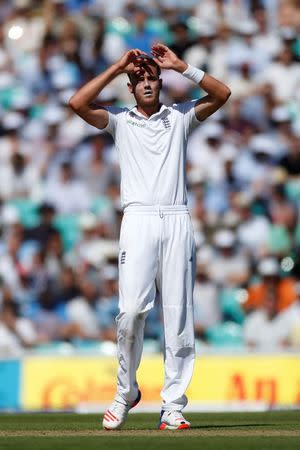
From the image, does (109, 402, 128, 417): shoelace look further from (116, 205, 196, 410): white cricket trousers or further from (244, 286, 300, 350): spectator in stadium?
(244, 286, 300, 350): spectator in stadium

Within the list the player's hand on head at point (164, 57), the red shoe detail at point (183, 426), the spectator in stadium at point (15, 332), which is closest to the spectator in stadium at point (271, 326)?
the spectator in stadium at point (15, 332)

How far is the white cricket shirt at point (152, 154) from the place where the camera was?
19.2ft

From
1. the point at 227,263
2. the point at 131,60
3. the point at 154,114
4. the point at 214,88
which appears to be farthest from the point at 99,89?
the point at 227,263

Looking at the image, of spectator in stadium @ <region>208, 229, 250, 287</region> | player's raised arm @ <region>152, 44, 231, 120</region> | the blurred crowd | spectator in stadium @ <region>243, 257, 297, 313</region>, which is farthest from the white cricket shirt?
spectator in stadium @ <region>208, 229, 250, 287</region>

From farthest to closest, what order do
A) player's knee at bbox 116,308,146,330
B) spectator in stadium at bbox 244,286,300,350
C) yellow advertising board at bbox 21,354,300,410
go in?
spectator in stadium at bbox 244,286,300,350, yellow advertising board at bbox 21,354,300,410, player's knee at bbox 116,308,146,330

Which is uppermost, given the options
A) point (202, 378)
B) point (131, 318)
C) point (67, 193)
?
point (67, 193)

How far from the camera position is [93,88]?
5.86m

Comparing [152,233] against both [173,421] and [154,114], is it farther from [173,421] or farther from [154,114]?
[173,421]

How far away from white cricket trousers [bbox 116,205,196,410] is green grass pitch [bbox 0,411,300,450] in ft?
0.91

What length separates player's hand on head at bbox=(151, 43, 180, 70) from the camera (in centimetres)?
588

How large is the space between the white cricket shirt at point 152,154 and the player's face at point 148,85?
83 millimetres

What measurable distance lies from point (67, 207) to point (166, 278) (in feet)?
20.6

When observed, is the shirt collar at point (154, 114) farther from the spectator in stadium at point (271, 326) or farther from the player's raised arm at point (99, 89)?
the spectator in stadium at point (271, 326)

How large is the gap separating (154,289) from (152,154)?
0.68 metres
